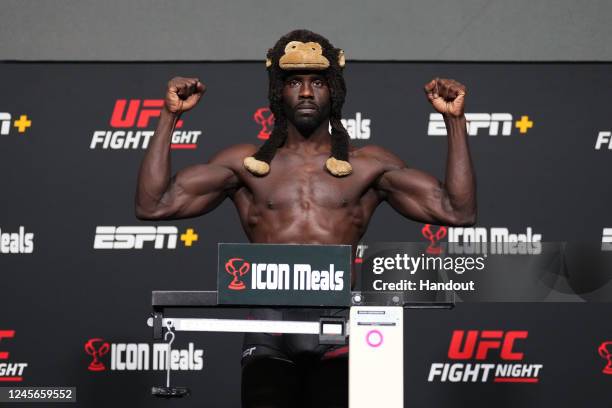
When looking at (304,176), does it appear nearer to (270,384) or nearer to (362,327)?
(270,384)

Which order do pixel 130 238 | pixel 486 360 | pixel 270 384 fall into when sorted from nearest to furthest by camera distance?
pixel 270 384 < pixel 486 360 < pixel 130 238

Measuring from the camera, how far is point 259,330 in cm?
290

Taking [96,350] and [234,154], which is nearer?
[234,154]

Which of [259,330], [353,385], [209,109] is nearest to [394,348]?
[353,385]

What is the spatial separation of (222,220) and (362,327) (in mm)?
2280

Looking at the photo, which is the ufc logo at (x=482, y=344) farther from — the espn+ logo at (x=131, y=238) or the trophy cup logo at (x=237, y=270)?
the trophy cup logo at (x=237, y=270)

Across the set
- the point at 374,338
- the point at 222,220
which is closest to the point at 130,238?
the point at 222,220

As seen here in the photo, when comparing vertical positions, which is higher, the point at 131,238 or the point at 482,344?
the point at 131,238

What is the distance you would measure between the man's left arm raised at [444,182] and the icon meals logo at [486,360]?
146 cm

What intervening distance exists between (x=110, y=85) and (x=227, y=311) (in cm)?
117

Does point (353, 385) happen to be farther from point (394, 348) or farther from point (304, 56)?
point (304, 56)

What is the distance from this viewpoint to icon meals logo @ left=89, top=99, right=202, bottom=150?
510cm

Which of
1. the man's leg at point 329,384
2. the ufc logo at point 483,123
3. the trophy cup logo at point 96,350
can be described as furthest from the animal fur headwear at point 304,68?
the trophy cup logo at point 96,350

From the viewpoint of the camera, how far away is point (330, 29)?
206 inches
